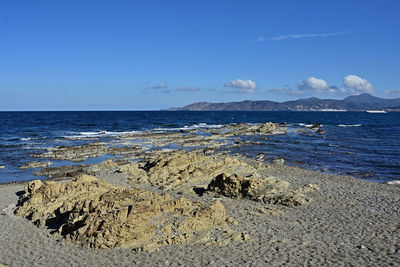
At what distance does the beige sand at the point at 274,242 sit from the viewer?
11375mm

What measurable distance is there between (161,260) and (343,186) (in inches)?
606

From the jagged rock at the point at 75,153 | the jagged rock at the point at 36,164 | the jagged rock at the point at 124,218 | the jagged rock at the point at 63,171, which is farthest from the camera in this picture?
the jagged rock at the point at 75,153

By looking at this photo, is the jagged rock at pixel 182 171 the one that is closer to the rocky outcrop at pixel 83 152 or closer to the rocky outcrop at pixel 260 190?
the rocky outcrop at pixel 260 190

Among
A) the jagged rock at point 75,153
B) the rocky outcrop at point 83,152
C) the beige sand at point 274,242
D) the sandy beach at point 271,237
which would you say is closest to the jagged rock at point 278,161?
the sandy beach at point 271,237

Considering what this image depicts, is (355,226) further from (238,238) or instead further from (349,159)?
(349,159)

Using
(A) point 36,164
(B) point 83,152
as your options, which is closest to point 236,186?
(A) point 36,164

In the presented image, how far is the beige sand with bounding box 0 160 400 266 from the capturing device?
1138 centimetres

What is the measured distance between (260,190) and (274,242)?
5995mm

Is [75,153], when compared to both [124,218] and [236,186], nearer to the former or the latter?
[236,186]

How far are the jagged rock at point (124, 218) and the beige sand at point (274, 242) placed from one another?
48 centimetres

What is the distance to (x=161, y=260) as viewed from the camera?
1140cm

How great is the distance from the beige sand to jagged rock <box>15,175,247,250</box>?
0.48 meters

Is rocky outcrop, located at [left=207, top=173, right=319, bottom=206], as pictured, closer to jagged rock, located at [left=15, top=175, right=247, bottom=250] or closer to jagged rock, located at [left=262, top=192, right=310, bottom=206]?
jagged rock, located at [left=262, top=192, right=310, bottom=206]

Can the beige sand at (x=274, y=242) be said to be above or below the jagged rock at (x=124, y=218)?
below
